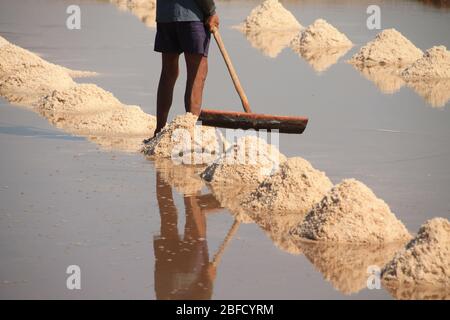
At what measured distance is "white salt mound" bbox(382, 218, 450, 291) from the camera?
557 centimetres

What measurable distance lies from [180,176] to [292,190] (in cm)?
120

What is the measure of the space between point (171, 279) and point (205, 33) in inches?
142

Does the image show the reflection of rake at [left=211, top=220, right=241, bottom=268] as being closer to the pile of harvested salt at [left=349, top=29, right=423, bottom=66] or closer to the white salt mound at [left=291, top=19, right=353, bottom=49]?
the pile of harvested salt at [left=349, top=29, right=423, bottom=66]

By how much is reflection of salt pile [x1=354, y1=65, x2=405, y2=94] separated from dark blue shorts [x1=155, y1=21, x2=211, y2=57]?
163 inches

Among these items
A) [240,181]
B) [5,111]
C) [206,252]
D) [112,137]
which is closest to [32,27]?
[5,111]

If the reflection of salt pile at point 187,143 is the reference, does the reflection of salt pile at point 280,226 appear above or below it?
below

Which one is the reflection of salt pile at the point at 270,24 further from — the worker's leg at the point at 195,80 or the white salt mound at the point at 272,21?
the worker's leg at the point at 195,80

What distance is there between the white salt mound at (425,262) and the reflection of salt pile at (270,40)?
10.2 meters

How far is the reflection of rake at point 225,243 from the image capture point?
5914 millimetres

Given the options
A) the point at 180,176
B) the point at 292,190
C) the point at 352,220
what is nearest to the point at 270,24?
the point at 180,176

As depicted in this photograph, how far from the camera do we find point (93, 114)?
34.0 feet

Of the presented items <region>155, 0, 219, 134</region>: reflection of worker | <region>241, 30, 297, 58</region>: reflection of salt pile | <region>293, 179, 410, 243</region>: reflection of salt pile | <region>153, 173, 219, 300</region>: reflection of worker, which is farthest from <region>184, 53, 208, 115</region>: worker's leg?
<region>241, 30, 297, 58</region>: reflection of salt pile

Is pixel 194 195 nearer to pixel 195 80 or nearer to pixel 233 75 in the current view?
pixel 233 75

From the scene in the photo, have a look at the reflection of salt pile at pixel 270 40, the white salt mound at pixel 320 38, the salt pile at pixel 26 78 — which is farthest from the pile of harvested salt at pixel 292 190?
the white salt mound at pixel 320 38
